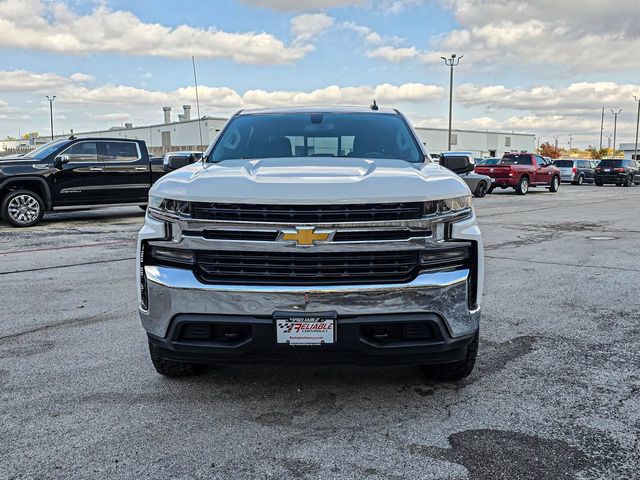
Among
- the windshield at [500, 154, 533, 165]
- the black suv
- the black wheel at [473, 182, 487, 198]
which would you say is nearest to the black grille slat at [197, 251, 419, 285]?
the black wheel at [473, 182, 487, 198]

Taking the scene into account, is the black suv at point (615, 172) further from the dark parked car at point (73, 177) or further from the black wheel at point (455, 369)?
the black wheel at point (455, 369)

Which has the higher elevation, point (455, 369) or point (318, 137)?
point (318, 137)

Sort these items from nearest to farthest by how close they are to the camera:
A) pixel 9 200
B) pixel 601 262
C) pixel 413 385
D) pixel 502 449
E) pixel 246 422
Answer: pixel 502 449, pixel 246 422, pixel 413 385, pixel 601 262, pixel 9 200

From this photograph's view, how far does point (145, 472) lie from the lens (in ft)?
8.91

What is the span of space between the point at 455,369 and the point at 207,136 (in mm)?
49287

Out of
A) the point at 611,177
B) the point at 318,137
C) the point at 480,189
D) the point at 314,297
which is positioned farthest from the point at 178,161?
the point at 611,177

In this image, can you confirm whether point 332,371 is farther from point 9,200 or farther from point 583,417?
point 9,200

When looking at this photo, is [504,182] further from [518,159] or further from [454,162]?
[454,162]

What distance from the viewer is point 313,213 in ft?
9.93

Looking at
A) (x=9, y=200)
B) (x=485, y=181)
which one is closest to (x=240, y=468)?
(x=9, y=200)

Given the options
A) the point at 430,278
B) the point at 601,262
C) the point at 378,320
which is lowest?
the point at 601,262

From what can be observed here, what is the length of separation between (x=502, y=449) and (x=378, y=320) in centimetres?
88

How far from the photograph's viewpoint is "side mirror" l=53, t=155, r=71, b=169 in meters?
12.3

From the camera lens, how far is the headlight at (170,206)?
3135 mm
